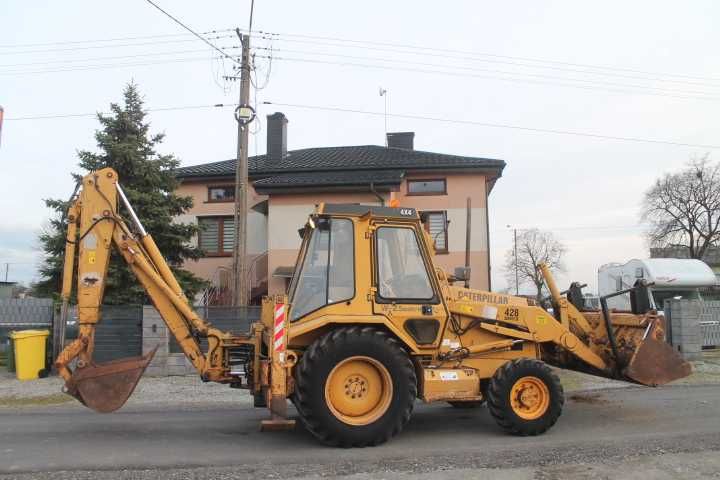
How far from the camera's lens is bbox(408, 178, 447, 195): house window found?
23.2 metres

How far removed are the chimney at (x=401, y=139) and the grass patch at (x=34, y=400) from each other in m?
20.3

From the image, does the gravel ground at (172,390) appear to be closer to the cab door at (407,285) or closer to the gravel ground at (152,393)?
the gravel ground at (152,393)

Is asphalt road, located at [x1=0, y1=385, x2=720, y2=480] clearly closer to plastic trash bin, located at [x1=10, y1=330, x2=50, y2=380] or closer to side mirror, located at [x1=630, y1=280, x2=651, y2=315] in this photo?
side mirror, located at [x1=630, y1=280, x2=651, y2=315]

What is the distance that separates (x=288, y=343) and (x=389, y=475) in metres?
1.92

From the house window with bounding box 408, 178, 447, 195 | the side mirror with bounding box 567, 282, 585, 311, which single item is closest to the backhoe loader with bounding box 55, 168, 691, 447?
the side mirror with bounding box 567, 282, 585, 311

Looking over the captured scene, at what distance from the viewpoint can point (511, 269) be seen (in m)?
70.9

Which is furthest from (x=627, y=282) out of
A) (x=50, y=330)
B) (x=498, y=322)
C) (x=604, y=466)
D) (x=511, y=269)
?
(x=511, y=269)

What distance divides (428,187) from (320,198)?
4327 millimetres

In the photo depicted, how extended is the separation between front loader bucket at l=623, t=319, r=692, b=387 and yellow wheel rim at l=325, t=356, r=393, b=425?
3.26m

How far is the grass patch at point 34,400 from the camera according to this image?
10305 millimetres

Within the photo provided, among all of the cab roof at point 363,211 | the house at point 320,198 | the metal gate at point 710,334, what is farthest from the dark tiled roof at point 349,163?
the cab roof at point 363,211

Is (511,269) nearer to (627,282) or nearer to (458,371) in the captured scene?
(627,282)

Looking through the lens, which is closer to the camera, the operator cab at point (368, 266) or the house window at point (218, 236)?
the operator cab at point (368, 266)

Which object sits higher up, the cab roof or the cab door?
the cab roof
